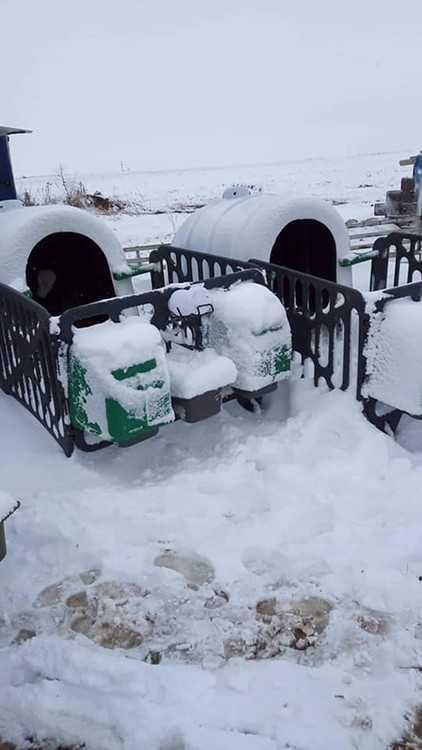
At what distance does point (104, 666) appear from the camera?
2.57 m

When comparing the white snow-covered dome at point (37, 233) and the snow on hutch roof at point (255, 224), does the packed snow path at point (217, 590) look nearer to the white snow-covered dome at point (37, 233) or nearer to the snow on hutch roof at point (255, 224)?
the white snow-covered dome at point (37, 233)

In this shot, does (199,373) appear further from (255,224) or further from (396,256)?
(396,256)

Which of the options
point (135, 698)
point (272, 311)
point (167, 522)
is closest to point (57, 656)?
point (135, 698)

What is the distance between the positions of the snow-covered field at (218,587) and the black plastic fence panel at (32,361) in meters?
0.20

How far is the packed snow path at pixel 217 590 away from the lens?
2363 millimetres

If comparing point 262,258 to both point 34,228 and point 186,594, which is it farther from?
point 186,594

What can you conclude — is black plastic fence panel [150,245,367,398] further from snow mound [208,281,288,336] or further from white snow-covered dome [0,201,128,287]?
white snow-covered dome [0,201,128,287]

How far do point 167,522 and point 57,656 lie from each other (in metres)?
1.06

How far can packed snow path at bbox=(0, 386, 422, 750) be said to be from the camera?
7.75ft

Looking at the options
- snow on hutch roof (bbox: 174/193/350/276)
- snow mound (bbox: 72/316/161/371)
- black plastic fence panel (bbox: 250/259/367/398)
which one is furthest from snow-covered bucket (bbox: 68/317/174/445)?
snow on hutch roof (bbox: 174/193/350/276)

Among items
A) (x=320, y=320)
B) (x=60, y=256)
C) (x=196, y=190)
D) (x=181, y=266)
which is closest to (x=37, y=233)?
(x=60, y=256)

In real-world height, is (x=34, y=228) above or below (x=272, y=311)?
above

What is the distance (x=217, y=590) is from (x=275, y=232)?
4010 mm

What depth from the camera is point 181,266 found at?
676cm
